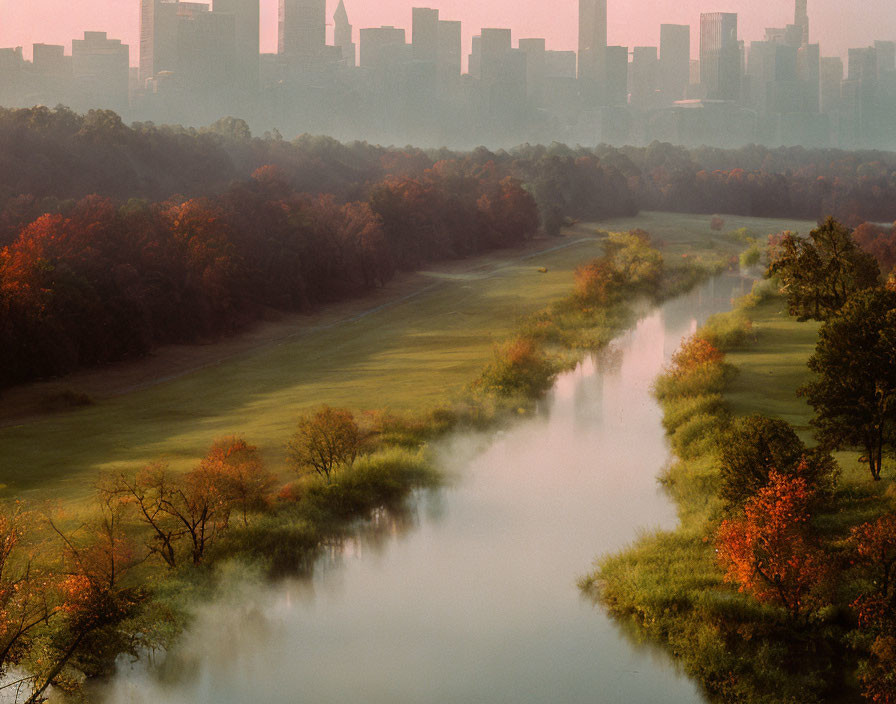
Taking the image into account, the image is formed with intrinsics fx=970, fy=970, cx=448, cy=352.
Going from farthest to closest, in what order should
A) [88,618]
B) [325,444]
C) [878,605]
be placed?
[325,444], [88,618], [878,605]

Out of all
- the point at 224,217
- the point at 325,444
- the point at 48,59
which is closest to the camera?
the point at 325,444

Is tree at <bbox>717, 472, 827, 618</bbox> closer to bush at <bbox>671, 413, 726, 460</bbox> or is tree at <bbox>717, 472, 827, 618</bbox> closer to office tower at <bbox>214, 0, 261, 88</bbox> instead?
bush at <bbox>671, 413, 726, 460</bbox>

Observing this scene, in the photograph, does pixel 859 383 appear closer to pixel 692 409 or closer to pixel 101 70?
pixel 692 409

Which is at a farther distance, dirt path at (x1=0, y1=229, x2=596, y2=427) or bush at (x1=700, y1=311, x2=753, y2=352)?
bush at (x1=700, y1=311, x2=753, y2=352)

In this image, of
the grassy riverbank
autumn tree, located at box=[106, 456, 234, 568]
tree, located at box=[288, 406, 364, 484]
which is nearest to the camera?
the grassy riverbank

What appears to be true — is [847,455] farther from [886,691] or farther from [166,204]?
[166,204]

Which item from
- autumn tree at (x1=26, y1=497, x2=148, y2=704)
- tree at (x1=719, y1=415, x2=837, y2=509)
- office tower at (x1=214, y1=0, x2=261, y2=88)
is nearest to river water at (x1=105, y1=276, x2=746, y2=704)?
autumn tree at (x1=26, y1=497, x2=148, y2=704)

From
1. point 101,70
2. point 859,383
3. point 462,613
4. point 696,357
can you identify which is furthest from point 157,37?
point 462,613
